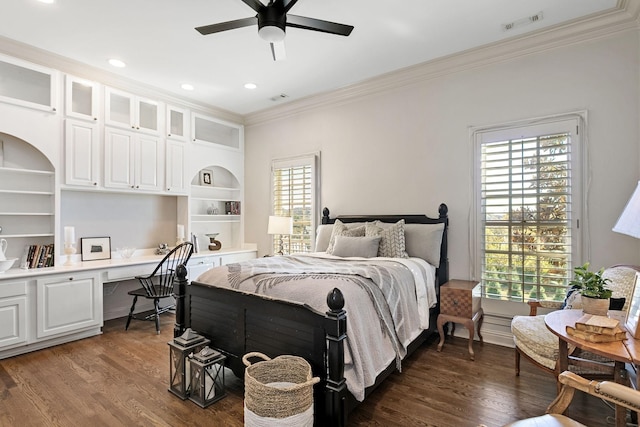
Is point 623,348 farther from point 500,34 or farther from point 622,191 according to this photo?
point 500,34

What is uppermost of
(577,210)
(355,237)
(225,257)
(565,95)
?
(565,95)

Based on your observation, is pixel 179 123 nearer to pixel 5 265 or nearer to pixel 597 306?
pixel 5 265

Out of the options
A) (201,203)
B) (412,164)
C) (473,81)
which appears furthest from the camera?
(201,203)

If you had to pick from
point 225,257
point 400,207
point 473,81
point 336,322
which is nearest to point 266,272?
point 336,322

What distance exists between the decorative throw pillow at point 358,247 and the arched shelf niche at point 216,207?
2518 millimetres

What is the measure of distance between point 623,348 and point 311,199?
3701mm

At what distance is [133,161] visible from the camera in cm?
418

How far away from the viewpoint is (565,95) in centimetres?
307

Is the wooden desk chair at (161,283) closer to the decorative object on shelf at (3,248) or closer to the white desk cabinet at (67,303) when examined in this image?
the white desk cabinet at (67,303)

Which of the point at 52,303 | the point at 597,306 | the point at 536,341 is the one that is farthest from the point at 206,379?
the point at 597,306

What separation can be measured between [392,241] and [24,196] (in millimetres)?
3988

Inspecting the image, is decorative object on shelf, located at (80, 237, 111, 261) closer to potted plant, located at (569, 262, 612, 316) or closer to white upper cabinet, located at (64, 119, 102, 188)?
white upper cabinet, located at (64, 119, 102, 188)

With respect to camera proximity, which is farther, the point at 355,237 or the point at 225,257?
the point at 225,257

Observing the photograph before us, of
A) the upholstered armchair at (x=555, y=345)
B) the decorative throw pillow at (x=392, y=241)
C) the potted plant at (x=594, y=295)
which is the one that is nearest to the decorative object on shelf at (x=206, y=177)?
the decorative throw pillow at (x=392, y=241)
